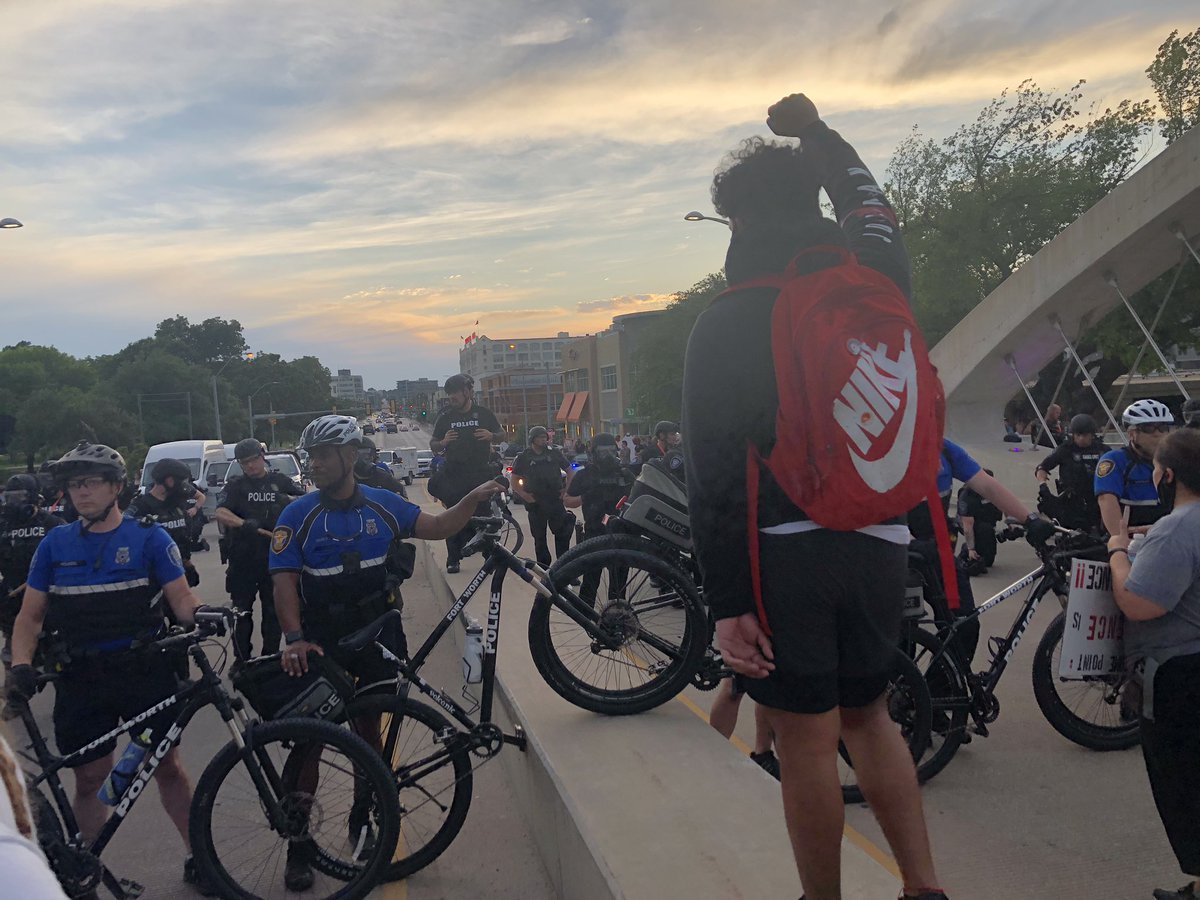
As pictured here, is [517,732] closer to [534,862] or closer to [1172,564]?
[534,862]

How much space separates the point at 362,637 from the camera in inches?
160

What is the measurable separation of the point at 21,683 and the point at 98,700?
15.2 inches

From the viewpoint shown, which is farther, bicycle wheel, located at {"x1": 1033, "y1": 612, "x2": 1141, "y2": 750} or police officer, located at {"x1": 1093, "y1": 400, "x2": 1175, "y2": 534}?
police officer, located at {"x1": 1093, "y1": 400, "x2": 1175, "y2": 534}

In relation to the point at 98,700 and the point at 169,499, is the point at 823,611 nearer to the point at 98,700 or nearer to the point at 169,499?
the point at 98,700

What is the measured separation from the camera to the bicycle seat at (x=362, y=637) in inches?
160

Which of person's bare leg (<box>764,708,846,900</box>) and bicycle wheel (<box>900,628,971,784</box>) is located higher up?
person's bare leg (<box>764,708,846,900</box>)

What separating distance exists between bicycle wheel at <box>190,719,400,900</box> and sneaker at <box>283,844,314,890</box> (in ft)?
0.05

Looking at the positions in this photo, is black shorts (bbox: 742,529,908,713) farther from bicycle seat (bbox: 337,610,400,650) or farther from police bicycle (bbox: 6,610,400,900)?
bicycle seat (bbox: 337,610,400,650)

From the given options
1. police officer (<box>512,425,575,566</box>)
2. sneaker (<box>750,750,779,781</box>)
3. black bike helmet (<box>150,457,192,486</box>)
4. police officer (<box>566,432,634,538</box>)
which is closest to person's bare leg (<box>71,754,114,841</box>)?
sneaker (<box>750,750,779,781</box>)

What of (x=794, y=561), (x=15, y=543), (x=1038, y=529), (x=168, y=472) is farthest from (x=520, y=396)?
(x=794, y=561)

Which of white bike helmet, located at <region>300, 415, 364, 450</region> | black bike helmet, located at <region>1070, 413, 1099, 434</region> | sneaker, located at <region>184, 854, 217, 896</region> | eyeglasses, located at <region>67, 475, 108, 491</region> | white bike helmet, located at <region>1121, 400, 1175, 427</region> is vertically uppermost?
white bike helmet, located at <region>300, 415, 364, 450</region>

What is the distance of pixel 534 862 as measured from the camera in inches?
168

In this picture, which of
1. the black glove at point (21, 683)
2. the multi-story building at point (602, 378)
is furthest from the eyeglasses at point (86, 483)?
the multi-story building at point (602, 378)

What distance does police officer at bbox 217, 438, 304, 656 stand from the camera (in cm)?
759
